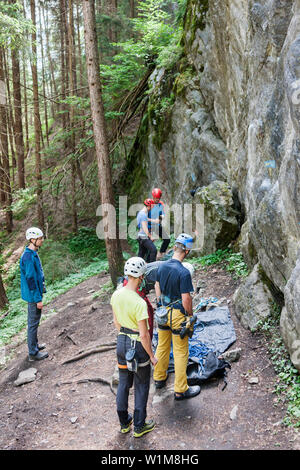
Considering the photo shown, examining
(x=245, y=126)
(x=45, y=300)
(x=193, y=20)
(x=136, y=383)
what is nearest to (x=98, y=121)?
(x=245, y=126)

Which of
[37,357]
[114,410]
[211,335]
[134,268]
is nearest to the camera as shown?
[134,268]

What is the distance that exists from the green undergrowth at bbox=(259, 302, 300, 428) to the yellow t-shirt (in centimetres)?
197

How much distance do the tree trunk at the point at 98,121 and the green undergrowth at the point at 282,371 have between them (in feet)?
16.4

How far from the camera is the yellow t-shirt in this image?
13.0 ft

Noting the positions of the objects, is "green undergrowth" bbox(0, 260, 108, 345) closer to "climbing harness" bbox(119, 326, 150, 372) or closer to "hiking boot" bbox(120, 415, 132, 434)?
"hiking boot" bbox(120, 415, 132, 434)

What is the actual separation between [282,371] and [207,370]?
3.38 ft

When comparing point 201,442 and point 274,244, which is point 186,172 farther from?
point 201,442

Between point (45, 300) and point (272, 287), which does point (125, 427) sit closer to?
point (272, 287)

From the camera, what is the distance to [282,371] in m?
4.77

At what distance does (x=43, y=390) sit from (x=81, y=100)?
35.6 feet

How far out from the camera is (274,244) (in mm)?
5387

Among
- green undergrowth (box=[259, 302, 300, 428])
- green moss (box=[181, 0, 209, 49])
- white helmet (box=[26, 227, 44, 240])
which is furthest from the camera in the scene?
green moss (box=[181, 0, 209, 49])

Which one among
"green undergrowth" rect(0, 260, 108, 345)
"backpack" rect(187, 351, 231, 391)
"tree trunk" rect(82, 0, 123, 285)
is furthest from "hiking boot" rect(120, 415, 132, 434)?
"tree trunk" rect(82, 0, 123, 285)
